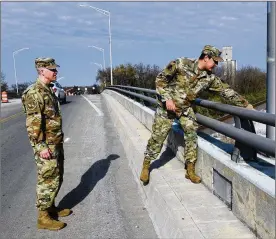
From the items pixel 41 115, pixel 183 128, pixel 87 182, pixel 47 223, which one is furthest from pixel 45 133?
pixel 87 182

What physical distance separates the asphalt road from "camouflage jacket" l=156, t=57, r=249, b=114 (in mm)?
1517

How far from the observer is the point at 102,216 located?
199 inches

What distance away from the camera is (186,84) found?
520 centimetres

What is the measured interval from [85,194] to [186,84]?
7.30 feet

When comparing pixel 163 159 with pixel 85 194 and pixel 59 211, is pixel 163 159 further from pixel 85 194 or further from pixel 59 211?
pixel 59 211

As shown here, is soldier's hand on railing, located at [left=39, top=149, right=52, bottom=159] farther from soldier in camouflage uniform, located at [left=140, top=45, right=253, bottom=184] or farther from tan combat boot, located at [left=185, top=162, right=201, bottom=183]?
tan combat boot, located at [left=185, top=162, right=201, bottom=183]

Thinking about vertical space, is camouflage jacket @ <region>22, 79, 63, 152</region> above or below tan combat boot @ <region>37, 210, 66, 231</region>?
above

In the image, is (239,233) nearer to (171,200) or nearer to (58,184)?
(171,200)

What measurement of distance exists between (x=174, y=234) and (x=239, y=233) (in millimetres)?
653

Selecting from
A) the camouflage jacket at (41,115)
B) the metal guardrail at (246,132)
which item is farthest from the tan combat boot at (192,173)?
the camouflage jacket at (41,115)

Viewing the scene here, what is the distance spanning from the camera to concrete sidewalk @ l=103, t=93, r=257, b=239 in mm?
3637

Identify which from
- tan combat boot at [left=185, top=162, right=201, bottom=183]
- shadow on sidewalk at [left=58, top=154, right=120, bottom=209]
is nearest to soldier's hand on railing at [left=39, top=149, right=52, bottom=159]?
shadow on sidewalk at [left=58, top=154, right=120, bottom=209]

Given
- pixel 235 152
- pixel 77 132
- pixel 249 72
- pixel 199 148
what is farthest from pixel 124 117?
pixel 249 72

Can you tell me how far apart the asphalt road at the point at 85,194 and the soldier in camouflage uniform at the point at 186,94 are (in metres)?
0.97
